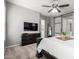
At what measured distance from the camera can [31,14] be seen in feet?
17.9

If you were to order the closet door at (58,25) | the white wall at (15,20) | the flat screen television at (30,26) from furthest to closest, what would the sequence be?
Result: the closet door at (58,25) → the flat screen television at (30,26) → the white wall at (15,20)

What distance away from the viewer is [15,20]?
4645 mm

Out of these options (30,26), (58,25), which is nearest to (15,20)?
(30,26)

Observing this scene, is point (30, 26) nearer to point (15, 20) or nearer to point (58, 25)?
point (15, 20)

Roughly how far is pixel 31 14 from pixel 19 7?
107 centimetres

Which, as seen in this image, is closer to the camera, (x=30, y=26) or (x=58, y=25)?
(x=30, y=26)

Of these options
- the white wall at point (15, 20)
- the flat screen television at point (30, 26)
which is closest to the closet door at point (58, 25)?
the flat screen television at point (30, 26)

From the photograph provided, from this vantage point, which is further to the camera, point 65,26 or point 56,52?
point 65,26

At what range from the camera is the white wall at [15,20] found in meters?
4.35

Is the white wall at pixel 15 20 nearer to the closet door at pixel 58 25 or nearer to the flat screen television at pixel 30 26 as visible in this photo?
the flat screen television at pixel 30 26
